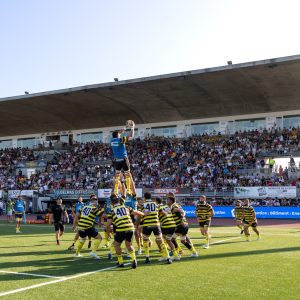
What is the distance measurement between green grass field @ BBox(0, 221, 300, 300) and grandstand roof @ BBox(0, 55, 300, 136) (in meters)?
23.8

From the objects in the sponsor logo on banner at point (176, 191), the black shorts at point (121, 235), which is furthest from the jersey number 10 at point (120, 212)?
the sponsor logo on banner at point (176, 191)

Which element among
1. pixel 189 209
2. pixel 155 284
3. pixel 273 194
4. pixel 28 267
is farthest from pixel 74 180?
pixel 155 284

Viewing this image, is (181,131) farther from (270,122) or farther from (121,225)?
(121,225)

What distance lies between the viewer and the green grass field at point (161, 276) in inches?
270

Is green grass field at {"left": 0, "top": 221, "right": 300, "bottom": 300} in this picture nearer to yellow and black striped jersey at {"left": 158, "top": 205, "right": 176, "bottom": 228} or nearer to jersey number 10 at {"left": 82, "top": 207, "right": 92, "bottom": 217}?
yellow and black striped jersey at {"left": 158, "top": 205, "right": 176, "bottom": 228}

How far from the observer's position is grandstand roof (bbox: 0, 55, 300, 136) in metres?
33.2

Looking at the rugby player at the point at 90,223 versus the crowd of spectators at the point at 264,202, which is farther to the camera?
the crowd of spectators at the point at 264,202

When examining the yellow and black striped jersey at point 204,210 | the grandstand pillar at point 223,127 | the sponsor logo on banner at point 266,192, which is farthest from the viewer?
the grandstand pillar at point 223,127

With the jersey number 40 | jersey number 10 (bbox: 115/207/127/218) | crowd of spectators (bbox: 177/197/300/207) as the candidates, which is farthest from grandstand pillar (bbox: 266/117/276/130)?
jersey number 10 (bbox: 115/207/127/218)

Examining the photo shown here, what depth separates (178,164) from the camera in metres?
38.9

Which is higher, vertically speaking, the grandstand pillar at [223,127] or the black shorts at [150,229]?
the grandstand pillar at [223,127]

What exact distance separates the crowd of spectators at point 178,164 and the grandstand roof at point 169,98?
3173 millimetres

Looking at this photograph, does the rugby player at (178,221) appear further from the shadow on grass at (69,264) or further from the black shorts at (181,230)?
the shadow on grass at (69,264)

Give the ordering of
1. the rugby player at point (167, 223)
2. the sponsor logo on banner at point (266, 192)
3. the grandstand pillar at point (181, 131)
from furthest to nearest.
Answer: the grandstand pillar at point (181, 131) < the sponsor logo on banner at point (266, 192) < the rugby player at point (167, 223)
